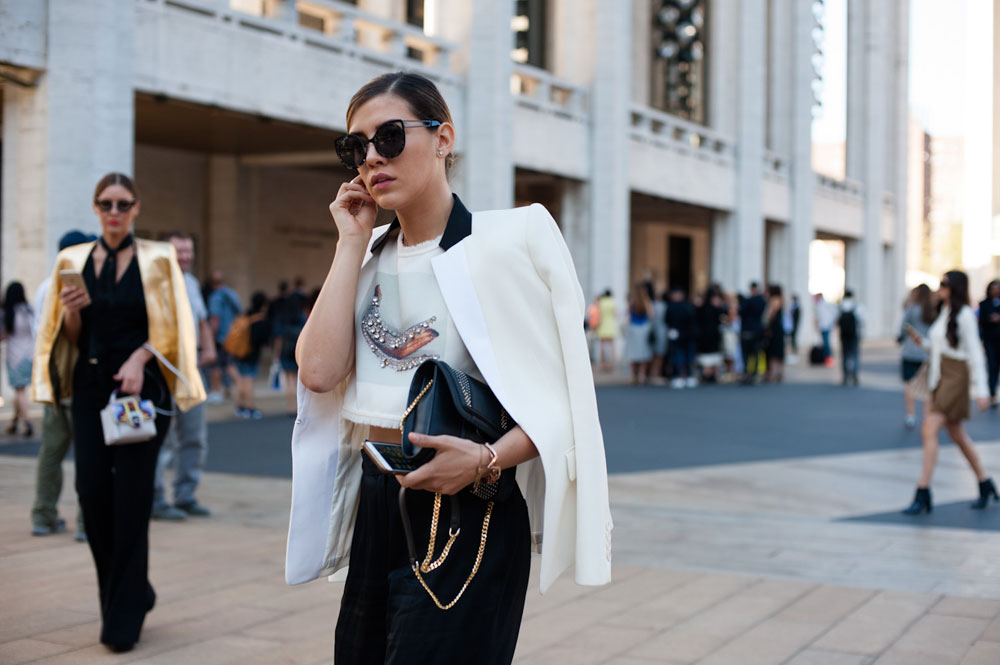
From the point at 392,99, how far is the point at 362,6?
2464 cm

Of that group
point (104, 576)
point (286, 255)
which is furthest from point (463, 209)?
point (286, 255)

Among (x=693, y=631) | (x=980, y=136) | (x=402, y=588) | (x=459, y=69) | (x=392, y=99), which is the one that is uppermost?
(x=980, y=136)

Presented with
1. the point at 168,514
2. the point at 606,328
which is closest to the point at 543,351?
the point at 168,514

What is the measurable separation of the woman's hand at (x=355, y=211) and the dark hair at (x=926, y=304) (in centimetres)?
811

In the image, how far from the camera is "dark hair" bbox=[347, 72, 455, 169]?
97.5 inches

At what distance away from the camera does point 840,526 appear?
7.59 metres

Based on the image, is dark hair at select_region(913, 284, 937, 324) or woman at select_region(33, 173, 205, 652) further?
dark hair at select_region(913, 284, 937, 324)

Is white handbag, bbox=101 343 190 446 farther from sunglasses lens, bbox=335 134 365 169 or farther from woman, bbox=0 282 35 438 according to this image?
woman, bbox=0 282 35 438

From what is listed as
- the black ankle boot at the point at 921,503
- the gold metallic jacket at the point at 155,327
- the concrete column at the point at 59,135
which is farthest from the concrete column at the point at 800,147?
the gold metallic jacket at the point at 155,327

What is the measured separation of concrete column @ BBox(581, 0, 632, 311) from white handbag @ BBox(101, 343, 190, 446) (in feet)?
76.0

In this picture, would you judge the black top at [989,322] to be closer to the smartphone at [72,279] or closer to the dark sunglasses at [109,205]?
the dark sunglasses at [109,205]

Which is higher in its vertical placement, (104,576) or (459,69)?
(459,69)

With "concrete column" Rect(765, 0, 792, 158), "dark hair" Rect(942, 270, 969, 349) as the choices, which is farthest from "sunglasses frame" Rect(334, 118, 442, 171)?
"concrete column" Rect(765, 0, 792, 158)

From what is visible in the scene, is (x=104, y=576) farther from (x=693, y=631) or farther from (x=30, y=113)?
(x=30, y=113)
